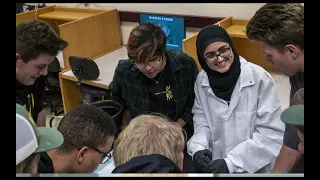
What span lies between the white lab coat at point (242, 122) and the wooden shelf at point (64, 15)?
2.23 meters

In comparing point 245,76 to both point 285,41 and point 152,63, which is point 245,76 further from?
point 285,41

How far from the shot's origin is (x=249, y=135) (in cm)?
148

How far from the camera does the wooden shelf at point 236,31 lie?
2709 millimetres

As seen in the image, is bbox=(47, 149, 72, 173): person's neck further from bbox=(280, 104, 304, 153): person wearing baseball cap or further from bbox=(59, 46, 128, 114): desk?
bbox=(59, 46, 128, 114): desk

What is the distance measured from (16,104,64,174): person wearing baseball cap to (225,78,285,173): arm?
0.71 meters

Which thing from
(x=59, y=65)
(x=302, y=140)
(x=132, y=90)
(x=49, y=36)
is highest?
(x=49, y=36)

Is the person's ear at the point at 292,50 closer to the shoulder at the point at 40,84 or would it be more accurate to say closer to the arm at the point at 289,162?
the arm at the point at 289,162

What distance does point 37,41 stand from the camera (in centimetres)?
114

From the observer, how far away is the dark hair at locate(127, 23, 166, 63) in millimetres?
1564

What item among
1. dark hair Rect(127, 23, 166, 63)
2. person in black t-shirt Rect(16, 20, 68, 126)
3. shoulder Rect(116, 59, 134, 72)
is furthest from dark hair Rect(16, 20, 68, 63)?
shoulder Rect(116, 59, 134, 72)

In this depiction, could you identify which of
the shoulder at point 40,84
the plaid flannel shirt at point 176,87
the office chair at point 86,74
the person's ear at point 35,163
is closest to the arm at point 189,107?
the plaid flannel shirt at point 176,87

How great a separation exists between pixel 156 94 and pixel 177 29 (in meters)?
1.32
